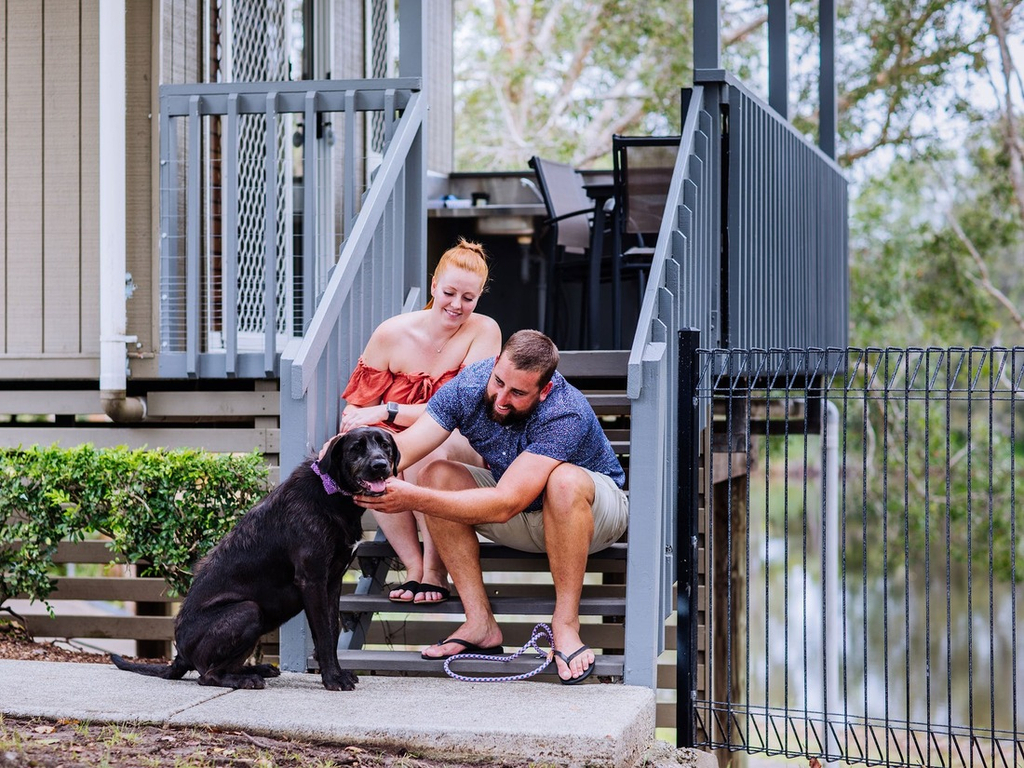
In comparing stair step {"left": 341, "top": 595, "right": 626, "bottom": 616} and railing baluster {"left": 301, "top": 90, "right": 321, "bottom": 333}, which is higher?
railing baluster {"left": 301, "top": 90, "right": 321, "bottom": 333}

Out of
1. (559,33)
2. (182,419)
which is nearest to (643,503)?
(182,419)

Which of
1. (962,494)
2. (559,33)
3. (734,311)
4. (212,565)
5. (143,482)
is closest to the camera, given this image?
(212,565)

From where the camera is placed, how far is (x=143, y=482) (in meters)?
5.38

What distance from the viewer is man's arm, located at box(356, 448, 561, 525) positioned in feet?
13.7

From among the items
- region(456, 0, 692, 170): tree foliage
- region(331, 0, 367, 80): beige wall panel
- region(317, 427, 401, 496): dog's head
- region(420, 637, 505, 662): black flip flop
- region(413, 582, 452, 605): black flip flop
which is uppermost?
region(456, 0, 692, 170): tree foliage

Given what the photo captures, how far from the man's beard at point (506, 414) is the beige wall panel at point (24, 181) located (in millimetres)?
3151

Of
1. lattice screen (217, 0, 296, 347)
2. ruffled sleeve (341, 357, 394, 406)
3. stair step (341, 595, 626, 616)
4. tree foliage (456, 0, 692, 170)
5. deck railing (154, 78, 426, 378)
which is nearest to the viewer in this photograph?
stair step (341, 595, 626, 616)

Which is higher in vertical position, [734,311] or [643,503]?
[734,311]

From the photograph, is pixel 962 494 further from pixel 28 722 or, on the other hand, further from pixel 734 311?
pixel 28 722

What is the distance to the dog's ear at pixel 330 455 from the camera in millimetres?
3963

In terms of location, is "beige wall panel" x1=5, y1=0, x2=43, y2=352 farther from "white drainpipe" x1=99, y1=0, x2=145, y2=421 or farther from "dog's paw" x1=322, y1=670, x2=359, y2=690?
"dog's paw" x1=322, y1=670, x2=359, y2=690

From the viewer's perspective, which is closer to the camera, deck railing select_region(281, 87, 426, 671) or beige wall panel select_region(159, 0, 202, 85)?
deck railing select_region(281, 87, 426, 671)

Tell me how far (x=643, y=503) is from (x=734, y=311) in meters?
1.86

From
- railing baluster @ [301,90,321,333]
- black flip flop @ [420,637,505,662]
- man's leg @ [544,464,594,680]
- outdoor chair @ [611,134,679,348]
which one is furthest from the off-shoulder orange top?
outdoor chair @ [611,134,679,348]
